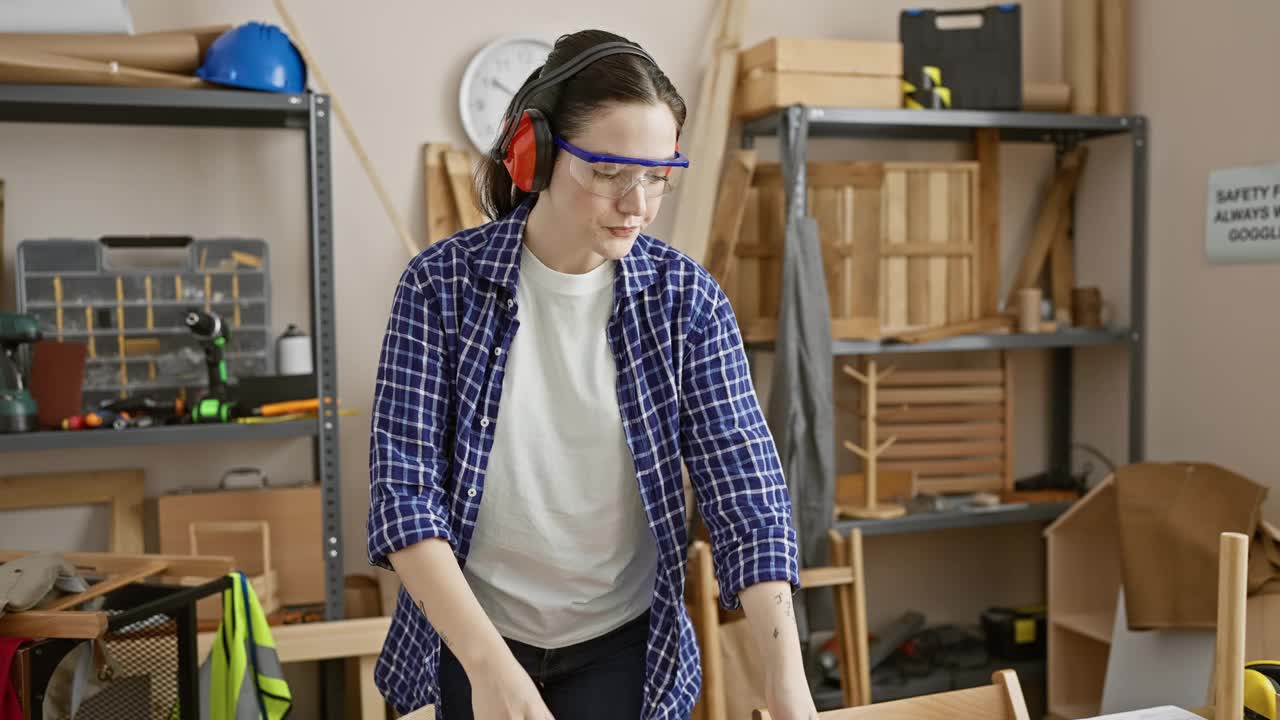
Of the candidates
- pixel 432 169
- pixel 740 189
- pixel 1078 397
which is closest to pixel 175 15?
pixel 432 169

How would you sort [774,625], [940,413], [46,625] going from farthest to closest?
[940,413], [46,625], [774,625]

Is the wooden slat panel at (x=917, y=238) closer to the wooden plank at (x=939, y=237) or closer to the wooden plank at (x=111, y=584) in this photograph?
the wooden plank at (x=939, y=237)

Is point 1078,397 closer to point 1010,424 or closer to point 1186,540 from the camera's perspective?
point 1010,424

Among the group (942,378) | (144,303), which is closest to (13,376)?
(144,303)

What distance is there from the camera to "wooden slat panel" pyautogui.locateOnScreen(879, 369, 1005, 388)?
3287mm

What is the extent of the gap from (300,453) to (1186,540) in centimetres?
213

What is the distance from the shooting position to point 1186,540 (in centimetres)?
254

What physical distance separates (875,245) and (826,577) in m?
0.93

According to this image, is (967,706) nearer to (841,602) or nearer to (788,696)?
(788,696)

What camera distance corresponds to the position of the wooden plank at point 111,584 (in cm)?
190

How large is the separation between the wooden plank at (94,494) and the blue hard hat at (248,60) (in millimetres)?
1000

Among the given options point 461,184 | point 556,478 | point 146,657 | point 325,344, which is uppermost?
point 461,184

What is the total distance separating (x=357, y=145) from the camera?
113 inches

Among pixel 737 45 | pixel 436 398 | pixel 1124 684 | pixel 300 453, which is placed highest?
pixel 737 45
